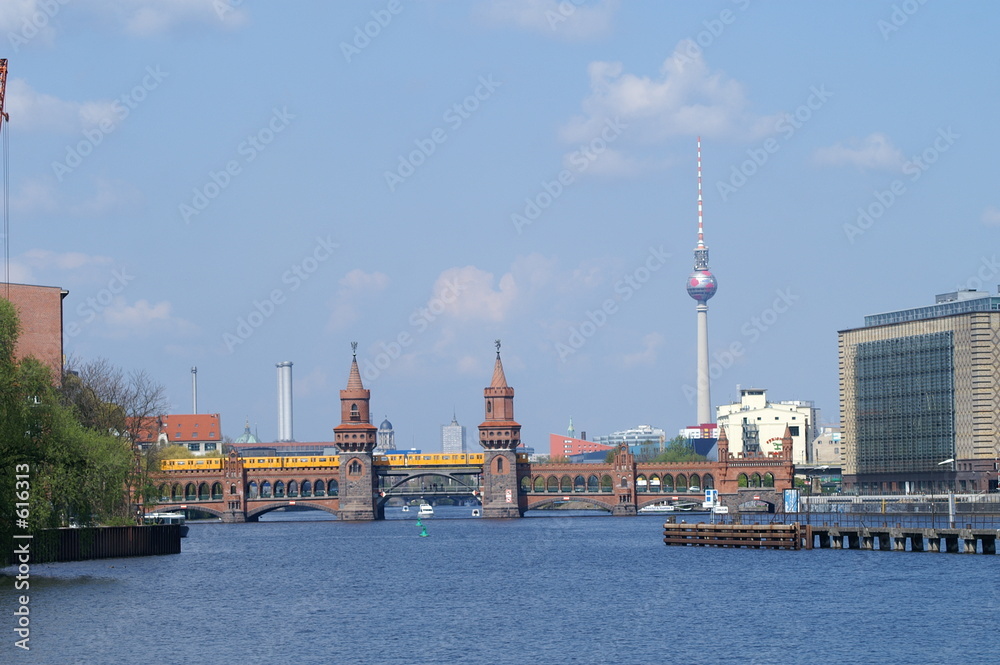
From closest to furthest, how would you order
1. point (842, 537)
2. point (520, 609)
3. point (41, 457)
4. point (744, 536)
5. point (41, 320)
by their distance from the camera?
point (520, 609) < point (41, 457) < point (842, 537) < point (744, 536) < point (41, 320)

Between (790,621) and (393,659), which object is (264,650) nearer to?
(393,659)

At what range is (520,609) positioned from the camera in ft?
275

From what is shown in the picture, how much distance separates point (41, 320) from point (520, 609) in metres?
67.6

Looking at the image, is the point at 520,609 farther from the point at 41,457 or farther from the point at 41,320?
the point at 41,320

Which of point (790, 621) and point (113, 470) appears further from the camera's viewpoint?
point (113, 470)

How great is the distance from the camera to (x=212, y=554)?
134 meters

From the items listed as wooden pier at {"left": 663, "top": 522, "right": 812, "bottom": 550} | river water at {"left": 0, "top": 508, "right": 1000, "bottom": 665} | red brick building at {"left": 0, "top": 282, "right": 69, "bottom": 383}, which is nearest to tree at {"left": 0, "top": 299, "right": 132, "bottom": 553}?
river water at {"left": 0, "top": 508, "right": 1000, "bottom": 665}

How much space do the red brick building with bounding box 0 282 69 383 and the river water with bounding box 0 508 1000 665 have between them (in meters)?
22.9

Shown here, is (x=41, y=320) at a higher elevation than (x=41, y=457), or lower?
higher

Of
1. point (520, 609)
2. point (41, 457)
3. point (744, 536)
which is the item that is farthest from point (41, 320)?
point (520, 609)

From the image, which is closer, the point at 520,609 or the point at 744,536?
the point at 520,609

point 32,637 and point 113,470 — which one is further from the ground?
point 113,470

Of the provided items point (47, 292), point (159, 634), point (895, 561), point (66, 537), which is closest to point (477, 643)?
point (159, 634)

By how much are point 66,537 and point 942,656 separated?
194ft
